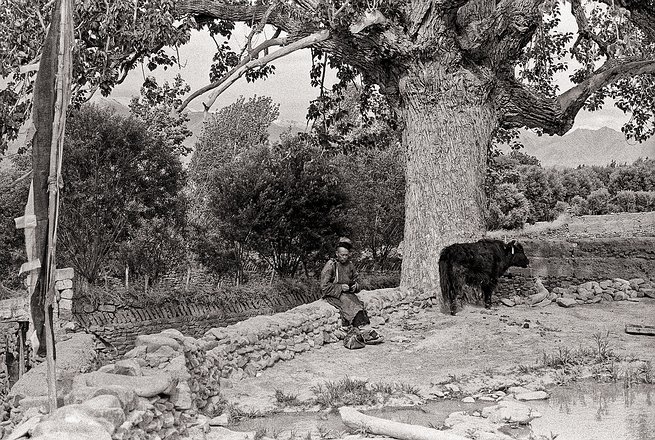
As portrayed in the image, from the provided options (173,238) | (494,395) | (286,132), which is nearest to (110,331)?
(173,238)

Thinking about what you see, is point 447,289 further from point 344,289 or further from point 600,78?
point 600,78

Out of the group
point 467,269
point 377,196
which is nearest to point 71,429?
point 467,269

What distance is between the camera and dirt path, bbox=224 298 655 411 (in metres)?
8.02

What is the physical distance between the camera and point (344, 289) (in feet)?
33.7

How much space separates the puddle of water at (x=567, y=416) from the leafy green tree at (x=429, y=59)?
548 cm

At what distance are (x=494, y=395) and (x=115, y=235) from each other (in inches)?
447

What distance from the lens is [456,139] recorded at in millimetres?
12219

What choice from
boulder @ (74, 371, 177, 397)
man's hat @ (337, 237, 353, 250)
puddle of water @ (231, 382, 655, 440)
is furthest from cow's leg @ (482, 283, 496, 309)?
boulder @ (74, 371, 177, 397)

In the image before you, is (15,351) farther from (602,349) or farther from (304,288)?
(602,349)

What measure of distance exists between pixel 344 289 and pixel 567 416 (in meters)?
4.86

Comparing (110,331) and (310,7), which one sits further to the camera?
(110,331)

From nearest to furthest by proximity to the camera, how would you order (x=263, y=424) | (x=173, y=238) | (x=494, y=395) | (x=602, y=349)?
(x=263, y=424) < (x=494, y=395) < (x=602, y=349) < (x=173, y=238)

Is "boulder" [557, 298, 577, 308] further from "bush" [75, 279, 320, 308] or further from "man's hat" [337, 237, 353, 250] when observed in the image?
"bush" [75, 279, 320, 308]

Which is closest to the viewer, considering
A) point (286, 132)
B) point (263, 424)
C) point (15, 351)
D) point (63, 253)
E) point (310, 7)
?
point (263, 424)
